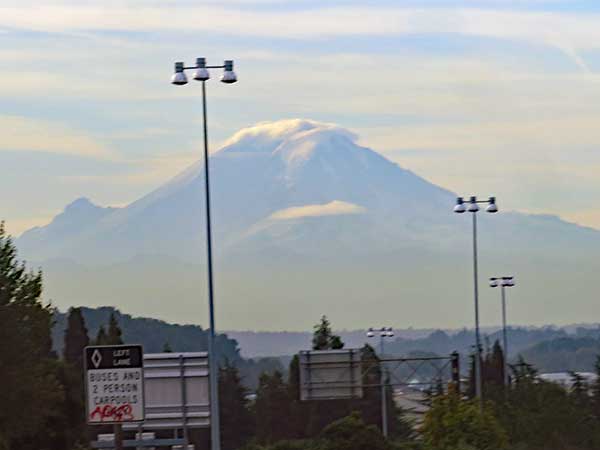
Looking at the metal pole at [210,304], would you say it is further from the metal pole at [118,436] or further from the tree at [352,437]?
the tree at [352,437]

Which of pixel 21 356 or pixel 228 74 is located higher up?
pixel 228 74

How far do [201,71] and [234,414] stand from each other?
80752mm

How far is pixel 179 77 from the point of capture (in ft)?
130

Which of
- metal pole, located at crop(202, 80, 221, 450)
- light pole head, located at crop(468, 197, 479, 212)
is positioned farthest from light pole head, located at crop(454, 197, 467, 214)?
metal pole, located at crop(202, 80, 221, 450)

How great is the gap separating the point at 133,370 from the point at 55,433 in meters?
37.7

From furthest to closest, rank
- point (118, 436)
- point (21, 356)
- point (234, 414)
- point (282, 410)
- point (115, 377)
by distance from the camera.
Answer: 1. point (234, 414)
2. point (282, 410)
3. point (21, 356)
4. point (118, 436)
5. point (115, 377)

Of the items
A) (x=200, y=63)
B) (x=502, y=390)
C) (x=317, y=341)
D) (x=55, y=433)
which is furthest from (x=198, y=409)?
(x=317, y=341)

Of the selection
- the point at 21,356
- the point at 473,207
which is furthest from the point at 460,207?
the point at 21,356

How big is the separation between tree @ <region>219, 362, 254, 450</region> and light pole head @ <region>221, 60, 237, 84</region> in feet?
258

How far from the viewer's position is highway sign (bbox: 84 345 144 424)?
74.2 feet

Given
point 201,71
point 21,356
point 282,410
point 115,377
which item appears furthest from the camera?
point 282,410

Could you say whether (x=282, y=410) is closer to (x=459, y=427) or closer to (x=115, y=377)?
(x=459, y=427)

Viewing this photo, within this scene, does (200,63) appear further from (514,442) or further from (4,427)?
(514,442)

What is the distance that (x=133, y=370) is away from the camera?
22.6m
